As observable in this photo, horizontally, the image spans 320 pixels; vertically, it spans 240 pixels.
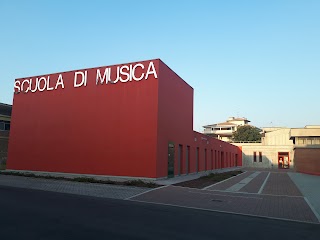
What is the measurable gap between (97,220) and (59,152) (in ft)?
58.9

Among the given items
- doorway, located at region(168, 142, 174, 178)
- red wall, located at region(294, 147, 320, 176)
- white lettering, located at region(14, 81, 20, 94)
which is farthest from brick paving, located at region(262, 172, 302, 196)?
white lettering, located at region(14, 81, 20, 94)

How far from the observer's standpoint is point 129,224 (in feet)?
26.4

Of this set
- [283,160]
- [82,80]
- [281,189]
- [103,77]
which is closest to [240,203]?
[281,189]

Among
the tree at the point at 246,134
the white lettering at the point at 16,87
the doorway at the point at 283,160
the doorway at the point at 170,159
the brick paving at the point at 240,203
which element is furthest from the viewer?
the tree at the point at 246,134

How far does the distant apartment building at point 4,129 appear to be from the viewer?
37.2m

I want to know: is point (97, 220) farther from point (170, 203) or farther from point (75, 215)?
point (170, 203)

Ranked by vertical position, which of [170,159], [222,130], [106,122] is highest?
[222,130]

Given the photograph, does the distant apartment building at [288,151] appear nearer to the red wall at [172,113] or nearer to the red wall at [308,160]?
the red wall at [308,160]

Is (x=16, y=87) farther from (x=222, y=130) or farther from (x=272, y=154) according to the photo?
(x=222, y=130)

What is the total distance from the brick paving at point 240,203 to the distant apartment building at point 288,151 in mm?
26273

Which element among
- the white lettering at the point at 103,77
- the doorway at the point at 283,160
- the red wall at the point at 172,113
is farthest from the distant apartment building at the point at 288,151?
the white lettering at the point at 103,77

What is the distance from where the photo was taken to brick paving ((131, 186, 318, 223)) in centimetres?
1078

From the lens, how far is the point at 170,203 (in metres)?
12.5

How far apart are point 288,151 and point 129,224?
62067 mm
